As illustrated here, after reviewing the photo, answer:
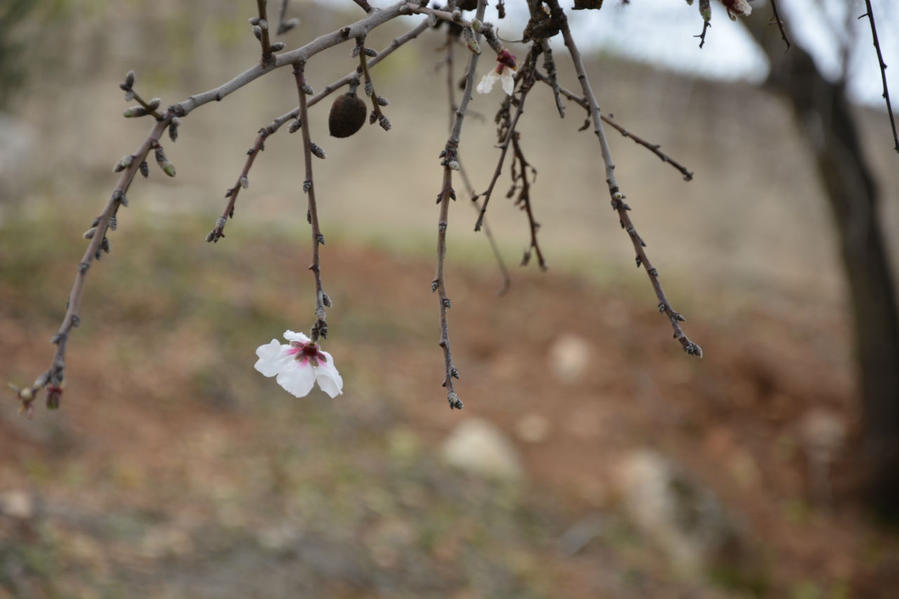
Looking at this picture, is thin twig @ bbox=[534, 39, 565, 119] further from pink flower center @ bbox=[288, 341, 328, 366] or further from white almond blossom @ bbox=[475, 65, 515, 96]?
pink flower center @ bbox=[288, 341, 328, 366]

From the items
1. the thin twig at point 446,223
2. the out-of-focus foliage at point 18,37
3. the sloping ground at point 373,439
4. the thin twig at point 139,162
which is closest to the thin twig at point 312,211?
the thin twig at point 139,162

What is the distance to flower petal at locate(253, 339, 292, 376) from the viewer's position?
1.14 m

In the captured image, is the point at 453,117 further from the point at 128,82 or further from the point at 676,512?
the point at 676,512

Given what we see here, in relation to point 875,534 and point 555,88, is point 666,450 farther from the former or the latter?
point 555,88

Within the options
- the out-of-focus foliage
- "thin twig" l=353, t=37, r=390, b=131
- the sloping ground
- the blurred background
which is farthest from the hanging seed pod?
the out-of-focus foliage

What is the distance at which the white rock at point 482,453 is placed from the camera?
514 cm

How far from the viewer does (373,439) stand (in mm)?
5160

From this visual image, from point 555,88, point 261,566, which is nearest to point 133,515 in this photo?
point 261,566

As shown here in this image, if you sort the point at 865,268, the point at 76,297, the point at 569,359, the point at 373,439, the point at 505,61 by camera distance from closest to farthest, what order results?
1. the point at 76,297
2. the point at 505,61
3. the point at 373,439
4. the point at 865,268
5. the point at 569,359

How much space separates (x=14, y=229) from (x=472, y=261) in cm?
404

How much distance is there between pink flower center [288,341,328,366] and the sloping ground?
223 cm

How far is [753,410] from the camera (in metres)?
6.44

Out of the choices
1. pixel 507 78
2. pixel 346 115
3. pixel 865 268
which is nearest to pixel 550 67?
pixel 507 78

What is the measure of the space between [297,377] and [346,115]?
356 millimetres
